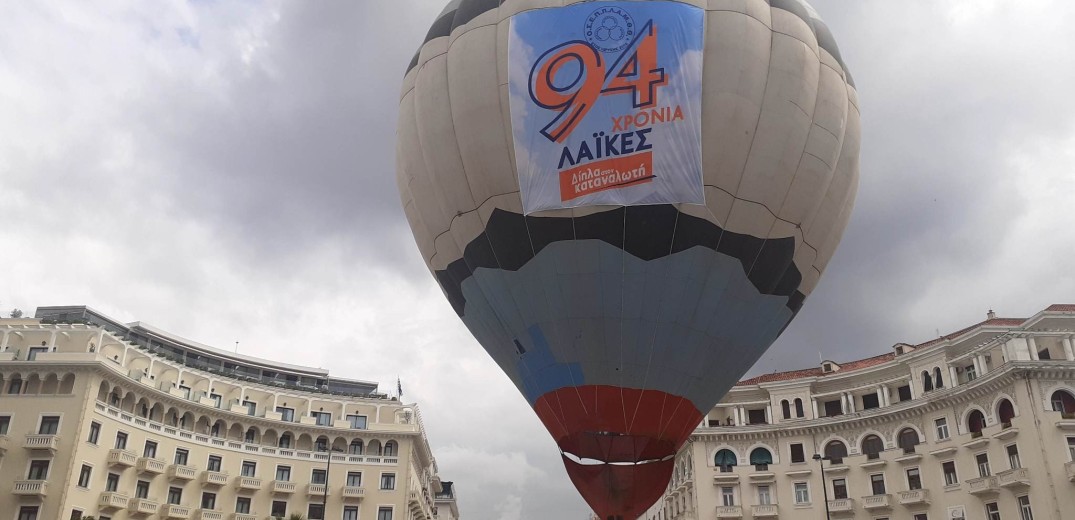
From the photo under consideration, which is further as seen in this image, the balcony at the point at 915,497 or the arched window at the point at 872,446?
the arched window at the point at 872,446

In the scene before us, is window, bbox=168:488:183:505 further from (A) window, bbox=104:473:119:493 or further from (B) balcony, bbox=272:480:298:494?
(B) balcony, bbox=272:480:298:494

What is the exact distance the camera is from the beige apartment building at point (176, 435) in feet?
146

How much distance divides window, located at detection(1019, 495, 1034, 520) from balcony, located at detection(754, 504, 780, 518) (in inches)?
598

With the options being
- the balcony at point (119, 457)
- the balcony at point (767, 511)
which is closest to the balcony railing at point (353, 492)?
the balcony at point (119, 457)

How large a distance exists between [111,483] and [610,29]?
44553mm

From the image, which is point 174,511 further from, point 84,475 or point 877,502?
point 877,502

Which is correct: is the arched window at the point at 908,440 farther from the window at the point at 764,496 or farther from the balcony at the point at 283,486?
the balcony at the point at 283,486

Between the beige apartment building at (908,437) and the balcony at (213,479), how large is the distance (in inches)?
1329

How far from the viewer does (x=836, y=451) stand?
55.4 m

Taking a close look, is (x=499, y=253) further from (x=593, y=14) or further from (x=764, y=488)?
(x=764, y=488)

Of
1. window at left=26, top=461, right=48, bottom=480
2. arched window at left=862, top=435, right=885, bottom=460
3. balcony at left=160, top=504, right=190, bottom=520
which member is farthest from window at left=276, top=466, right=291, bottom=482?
arched window at left=862, top=435, right=885, bottom=460

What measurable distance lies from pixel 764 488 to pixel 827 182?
42.5 meters

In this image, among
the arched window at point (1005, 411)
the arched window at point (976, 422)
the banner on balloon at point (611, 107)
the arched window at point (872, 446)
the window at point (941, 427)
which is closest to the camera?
the banner on balloon at point (611, 107)

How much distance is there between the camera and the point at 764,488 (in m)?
55.7
